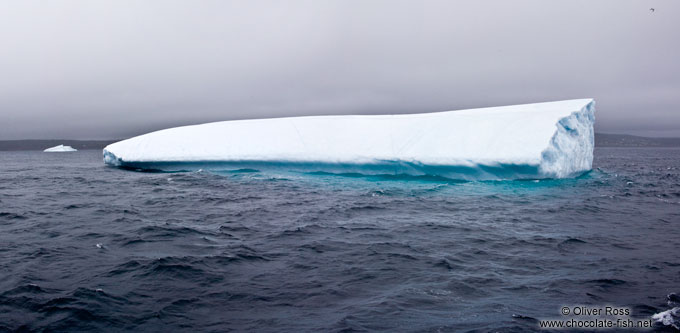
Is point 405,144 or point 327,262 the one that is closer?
point 327,262

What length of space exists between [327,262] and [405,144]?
11.3 m

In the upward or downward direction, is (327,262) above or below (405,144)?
below

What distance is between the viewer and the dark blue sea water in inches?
150

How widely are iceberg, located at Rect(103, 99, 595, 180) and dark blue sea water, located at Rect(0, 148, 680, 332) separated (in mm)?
3736

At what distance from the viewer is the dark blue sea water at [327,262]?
12.5ft

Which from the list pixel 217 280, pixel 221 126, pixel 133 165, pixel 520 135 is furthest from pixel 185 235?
pixel 133 165

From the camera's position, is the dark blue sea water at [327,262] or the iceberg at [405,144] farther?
the iceberg at [405,144]

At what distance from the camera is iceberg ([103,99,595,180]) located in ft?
46.8

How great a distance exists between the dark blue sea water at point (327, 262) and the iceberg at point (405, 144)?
147 inches

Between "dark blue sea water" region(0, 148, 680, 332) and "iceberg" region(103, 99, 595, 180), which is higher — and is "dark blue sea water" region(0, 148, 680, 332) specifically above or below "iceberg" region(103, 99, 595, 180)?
below

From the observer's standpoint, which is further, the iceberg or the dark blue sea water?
the iceberg

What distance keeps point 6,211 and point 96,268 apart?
5891mm

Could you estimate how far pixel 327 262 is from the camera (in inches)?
215

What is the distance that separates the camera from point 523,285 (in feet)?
15.0
